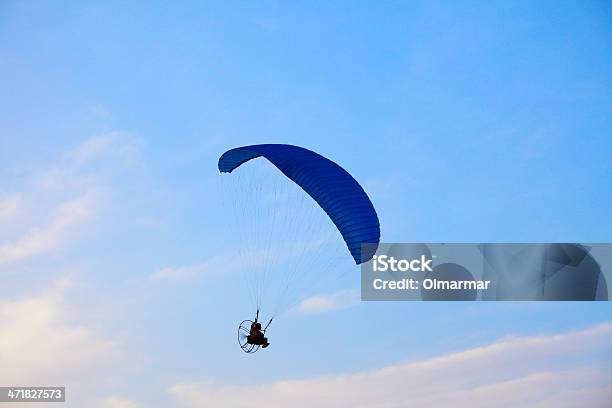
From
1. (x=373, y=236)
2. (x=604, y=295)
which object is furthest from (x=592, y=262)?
(x=373, y=236)

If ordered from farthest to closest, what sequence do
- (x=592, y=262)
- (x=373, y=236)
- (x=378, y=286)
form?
(x=592, y=262)
(x=378, y=286)
(x=373, y=236)

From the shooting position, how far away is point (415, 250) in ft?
97.5

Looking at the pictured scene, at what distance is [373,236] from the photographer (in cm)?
2592

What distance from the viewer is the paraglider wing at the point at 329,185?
25844 millimetres

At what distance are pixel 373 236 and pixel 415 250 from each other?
13.6 ft

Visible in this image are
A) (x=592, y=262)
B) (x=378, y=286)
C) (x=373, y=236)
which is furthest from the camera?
(x=592, y=262)

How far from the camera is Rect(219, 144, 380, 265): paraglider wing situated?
84.8ft

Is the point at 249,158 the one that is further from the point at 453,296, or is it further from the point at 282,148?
the point at 453,296

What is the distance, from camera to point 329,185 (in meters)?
26.2

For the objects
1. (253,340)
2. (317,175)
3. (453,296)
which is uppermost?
(317,175)

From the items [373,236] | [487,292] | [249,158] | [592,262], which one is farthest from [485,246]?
[249,158]

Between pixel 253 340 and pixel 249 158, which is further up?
pixel 249 158

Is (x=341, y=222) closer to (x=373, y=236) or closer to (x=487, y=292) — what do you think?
(x=373, y=236)

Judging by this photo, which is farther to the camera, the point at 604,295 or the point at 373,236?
the point at 604,295
